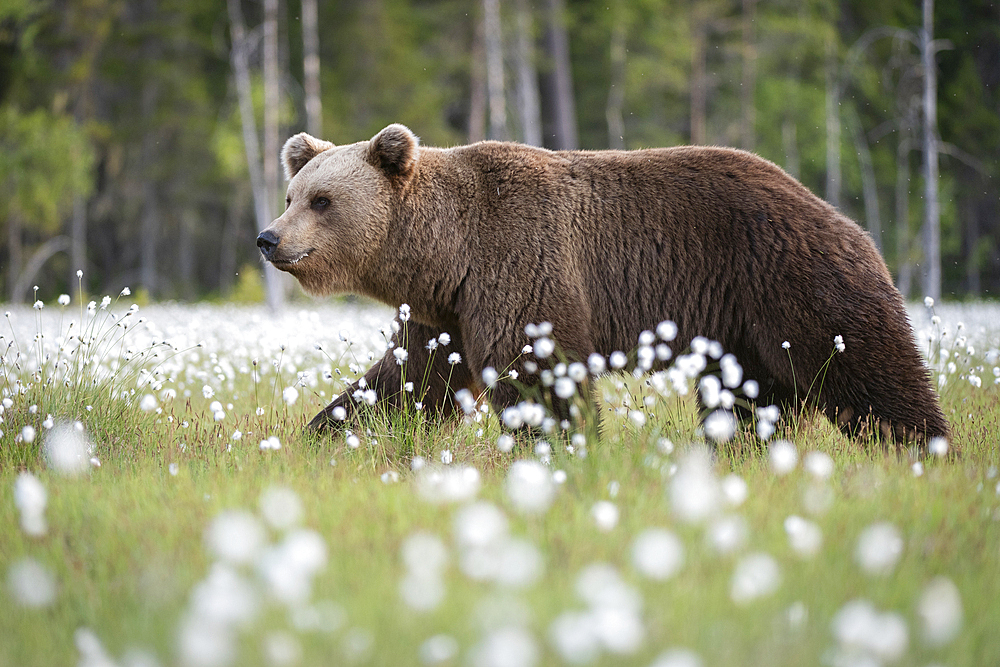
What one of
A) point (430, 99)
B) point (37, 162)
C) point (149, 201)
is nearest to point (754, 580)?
point (37, 162)

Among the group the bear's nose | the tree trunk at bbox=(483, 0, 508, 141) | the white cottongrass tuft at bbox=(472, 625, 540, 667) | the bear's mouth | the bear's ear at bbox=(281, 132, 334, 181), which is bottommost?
the white cottongrass tuft at bbox=(472, 625, 540, 667)

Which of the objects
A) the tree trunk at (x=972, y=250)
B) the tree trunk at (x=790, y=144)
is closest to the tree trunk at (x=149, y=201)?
the tree trunk at (x=790, y=144)

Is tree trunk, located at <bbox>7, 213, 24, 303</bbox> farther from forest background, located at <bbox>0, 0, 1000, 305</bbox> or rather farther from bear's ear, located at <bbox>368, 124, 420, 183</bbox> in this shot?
bear's ear, located at <bbox>368, 124, 420, 183</bbox>

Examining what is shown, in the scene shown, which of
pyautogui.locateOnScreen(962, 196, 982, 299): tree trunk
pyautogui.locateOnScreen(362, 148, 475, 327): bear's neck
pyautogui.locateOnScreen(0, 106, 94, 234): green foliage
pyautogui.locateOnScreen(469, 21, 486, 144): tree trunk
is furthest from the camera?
pyautogui.locateOnScreen(962, 196, 982, 299): tree trunk

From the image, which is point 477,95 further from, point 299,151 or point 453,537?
point 453,537

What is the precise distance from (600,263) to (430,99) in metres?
18.8

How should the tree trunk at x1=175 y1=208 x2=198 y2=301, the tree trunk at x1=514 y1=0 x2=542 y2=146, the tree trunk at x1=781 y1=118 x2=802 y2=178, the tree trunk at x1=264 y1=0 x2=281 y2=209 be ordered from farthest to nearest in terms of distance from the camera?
1. the tree trunk at x1=781 y1=118 x2=802 y2=178
2. the tree trunk at x1=175 y1=208 x2=198 y2=301
3. the tree trunk at x1=514 y1=0 x2=542 y2=146
4. the tree trunk at x1=264 y1=0 x2=281 y2=209

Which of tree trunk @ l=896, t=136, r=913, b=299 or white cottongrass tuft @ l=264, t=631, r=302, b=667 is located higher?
white cottongrass tuft @ l=264, t=631, r=302, b=667

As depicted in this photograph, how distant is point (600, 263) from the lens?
15.5 ft

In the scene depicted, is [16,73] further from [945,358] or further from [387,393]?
[945,358]

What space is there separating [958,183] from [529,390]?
2536 centimetres

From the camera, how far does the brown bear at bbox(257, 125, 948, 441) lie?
425 cm

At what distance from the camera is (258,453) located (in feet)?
13.7

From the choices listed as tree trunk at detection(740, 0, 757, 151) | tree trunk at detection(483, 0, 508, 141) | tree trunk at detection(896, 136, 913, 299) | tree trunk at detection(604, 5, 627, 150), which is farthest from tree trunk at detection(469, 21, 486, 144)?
tree trunk at detection(896, 136, 913, 299)
